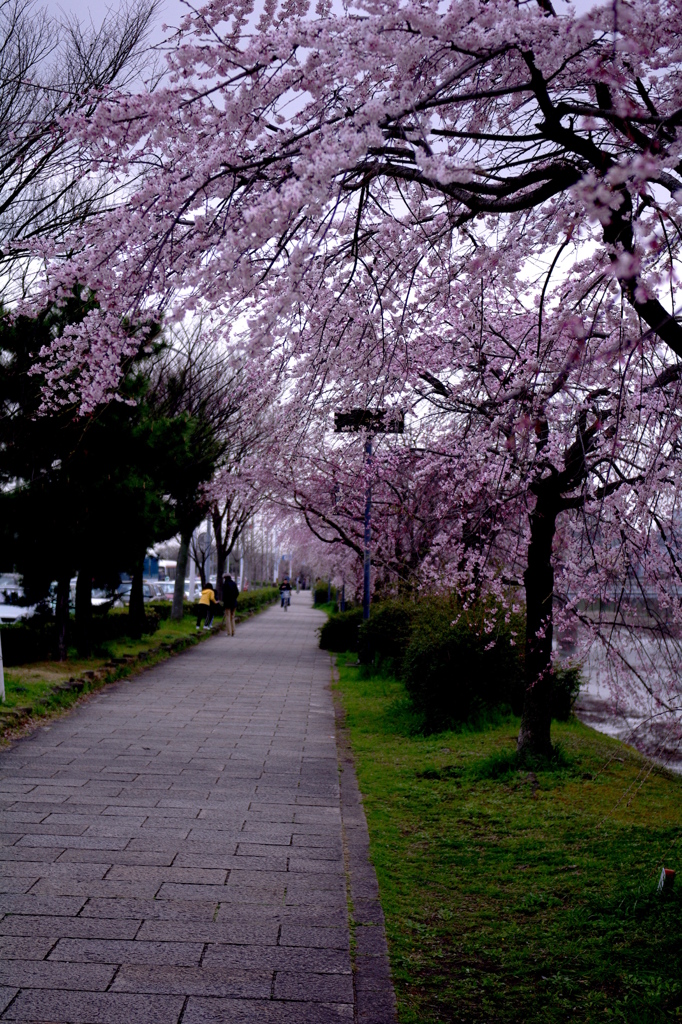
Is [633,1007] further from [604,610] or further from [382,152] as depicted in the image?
[604,610]

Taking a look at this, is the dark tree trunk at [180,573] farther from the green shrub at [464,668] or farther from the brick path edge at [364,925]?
the brick path edge at [364,925]

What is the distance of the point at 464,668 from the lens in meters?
10.6

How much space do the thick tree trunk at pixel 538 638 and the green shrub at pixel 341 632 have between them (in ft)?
46.2

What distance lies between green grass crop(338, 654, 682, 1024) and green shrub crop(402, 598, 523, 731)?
109 centimetres

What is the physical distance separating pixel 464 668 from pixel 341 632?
43.5 ft

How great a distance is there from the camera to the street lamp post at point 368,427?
8.48 meters

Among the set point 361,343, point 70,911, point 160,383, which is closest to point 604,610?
point 361,343

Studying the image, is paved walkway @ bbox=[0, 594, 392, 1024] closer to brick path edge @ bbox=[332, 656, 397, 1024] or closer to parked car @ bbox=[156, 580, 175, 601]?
brick path edge @ bbox=[332, 656, 397, 1024]

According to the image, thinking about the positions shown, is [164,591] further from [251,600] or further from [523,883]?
[523,883]

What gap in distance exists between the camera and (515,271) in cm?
594

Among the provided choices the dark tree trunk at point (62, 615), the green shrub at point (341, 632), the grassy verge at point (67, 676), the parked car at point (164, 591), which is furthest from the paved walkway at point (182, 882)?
the parked car at point (164, 591)

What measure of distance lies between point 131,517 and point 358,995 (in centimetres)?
1168

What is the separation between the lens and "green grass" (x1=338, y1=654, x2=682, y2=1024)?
3.92 m

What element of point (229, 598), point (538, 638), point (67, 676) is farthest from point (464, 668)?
point (229, 598)
